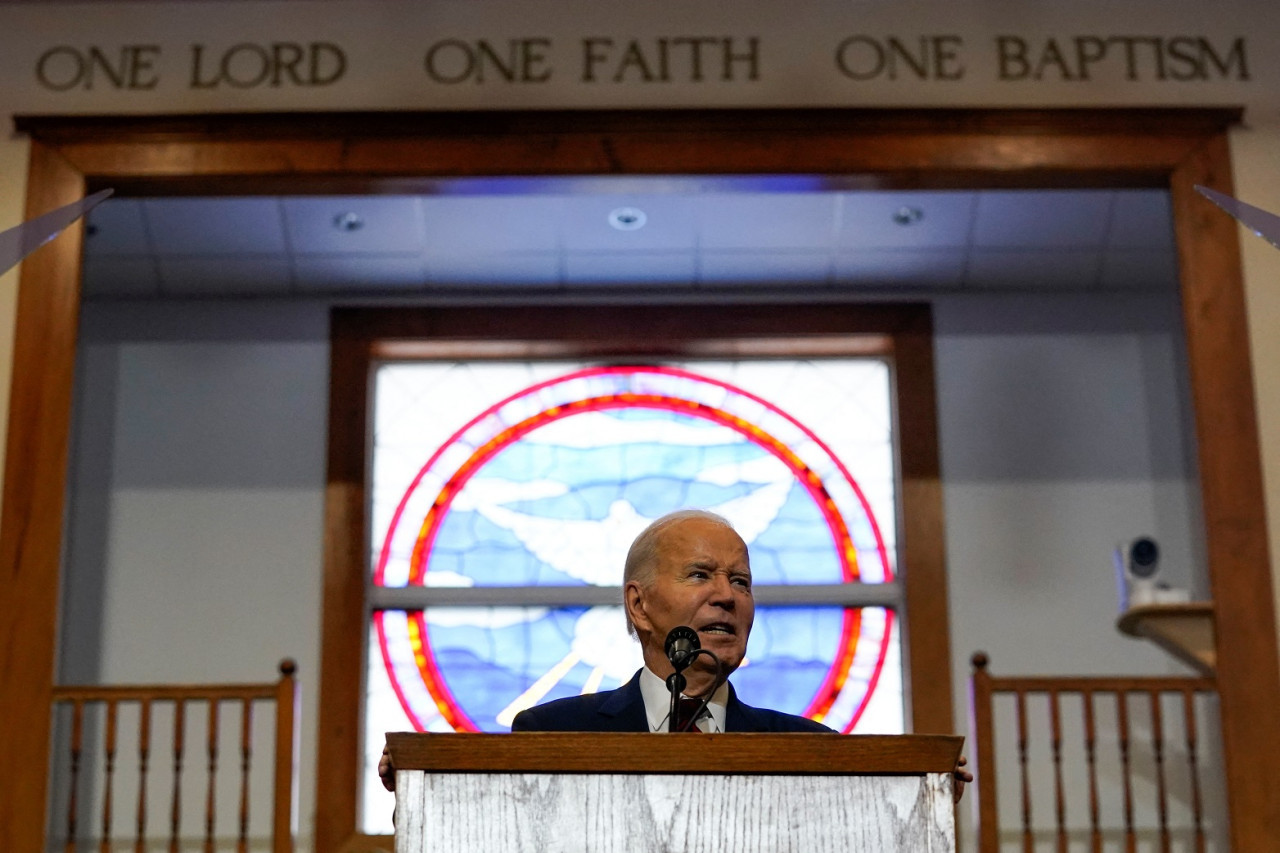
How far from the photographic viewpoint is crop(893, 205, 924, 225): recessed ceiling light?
6.31 metres

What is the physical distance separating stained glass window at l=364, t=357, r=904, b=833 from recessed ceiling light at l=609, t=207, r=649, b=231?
0.69 meters

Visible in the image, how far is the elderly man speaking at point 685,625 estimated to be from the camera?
2762 mm

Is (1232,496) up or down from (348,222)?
down

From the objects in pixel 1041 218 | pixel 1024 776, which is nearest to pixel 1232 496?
pixel 1024 776

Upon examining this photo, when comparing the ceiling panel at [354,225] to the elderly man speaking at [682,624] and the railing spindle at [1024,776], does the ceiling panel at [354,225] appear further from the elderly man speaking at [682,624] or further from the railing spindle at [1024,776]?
the elderly man speaking at [682,624]

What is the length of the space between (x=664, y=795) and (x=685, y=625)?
0.93 metres

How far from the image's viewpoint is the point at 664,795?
1.87m

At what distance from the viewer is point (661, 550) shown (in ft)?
9.75

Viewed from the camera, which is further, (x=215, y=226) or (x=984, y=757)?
(x=215, y=226)

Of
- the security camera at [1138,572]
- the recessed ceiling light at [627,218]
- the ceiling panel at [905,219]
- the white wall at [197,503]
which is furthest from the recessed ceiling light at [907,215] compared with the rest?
the white wall at [197,503]

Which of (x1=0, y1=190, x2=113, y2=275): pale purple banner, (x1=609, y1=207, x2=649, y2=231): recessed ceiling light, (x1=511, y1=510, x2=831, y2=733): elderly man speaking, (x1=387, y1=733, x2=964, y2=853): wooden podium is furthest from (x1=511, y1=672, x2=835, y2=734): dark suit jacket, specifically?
(x1=609, y1=207, x2=649, y2=231): recessed ceiling light

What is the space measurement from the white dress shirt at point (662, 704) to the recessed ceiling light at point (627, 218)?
357cm

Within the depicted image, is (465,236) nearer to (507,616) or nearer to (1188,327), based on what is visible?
(507,616)

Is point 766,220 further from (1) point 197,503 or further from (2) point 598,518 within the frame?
(1) point 197,503
